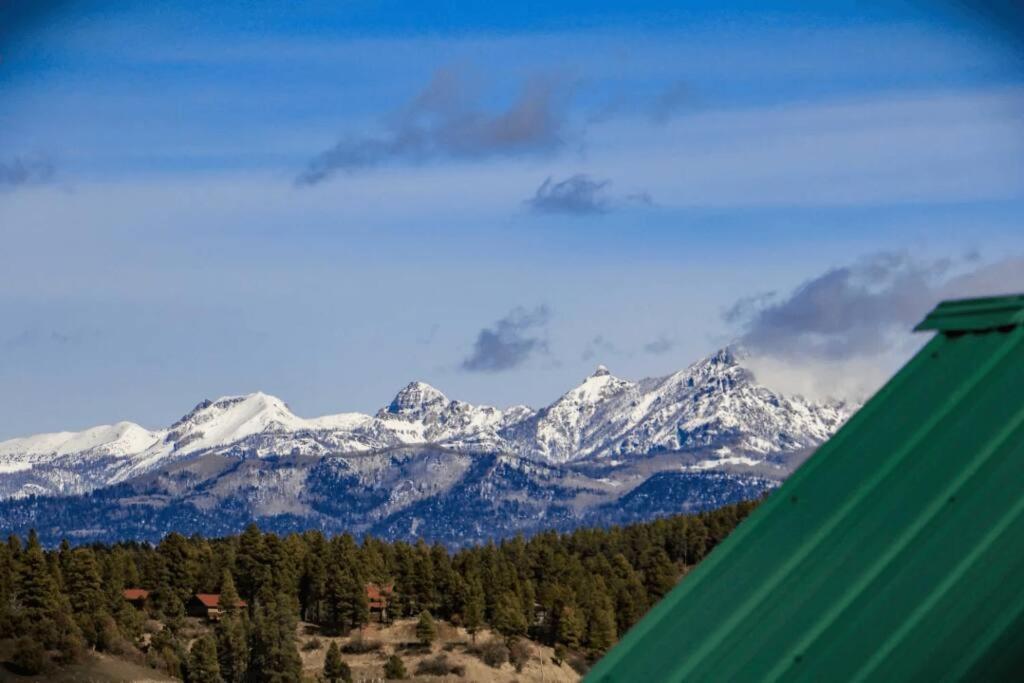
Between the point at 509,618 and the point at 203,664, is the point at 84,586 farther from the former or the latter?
the point at 509,618

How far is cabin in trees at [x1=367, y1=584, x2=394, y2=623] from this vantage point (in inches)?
6220

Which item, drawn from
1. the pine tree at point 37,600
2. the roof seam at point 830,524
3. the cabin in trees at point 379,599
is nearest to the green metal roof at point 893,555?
the roof seam at point 830,524

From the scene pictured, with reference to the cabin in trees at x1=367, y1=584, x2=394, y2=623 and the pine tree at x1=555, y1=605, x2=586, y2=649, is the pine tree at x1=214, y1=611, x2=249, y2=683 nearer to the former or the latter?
the cabin in trees at x1=367, y1=584, x2=394, y2=623

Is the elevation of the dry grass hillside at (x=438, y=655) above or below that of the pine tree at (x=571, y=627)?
below

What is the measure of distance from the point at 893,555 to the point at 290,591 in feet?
512

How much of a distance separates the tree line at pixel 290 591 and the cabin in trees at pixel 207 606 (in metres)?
0.81

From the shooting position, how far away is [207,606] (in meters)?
160

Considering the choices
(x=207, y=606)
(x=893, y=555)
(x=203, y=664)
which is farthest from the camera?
(x=207, y=606)

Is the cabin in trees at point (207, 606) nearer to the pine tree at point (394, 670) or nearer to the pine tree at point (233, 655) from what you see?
the pine tree at point (233, 655)

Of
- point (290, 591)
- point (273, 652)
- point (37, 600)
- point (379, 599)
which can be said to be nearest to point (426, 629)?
point (379, 599)

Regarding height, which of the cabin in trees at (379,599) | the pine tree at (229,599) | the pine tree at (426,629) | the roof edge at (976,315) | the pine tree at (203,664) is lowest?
the pine tree at (203,664)

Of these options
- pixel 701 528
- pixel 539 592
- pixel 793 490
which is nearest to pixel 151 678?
pixel 539 592

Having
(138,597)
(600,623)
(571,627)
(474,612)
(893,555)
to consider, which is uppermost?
(600,623)

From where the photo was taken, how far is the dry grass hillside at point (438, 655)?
142000 mm
